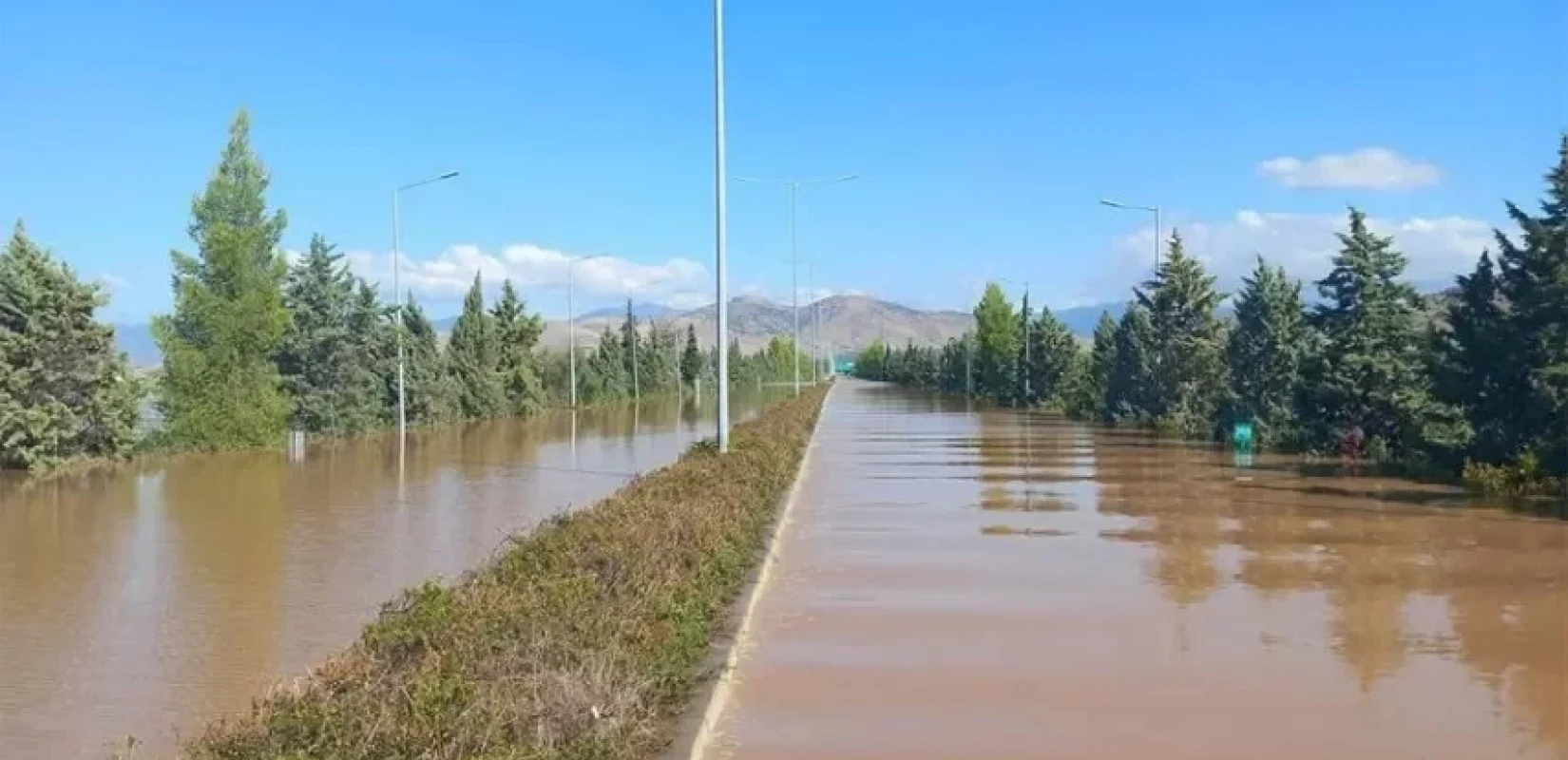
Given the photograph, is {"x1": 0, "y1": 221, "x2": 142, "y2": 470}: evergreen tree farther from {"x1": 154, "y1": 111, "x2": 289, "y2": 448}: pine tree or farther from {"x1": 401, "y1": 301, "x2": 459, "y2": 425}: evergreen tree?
{"x1": 401, "y1": 301, "x2": 459, "y2": 425}: evergreen tree

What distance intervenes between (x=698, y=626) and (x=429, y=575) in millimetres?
5573

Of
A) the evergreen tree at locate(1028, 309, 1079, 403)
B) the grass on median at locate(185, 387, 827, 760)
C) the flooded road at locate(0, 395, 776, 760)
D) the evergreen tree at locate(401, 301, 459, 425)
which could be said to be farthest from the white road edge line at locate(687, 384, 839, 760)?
the evergreen tree at locate(1028, 309, 1079, 403)

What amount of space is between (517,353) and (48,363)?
116 ft

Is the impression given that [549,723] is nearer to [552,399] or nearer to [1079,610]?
[1079,610]

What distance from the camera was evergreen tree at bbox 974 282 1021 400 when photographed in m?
63.2

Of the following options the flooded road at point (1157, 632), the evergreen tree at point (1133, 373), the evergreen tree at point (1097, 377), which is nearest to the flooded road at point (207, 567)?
the flooded road at point (1157, 632)

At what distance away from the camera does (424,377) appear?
50.5 metres

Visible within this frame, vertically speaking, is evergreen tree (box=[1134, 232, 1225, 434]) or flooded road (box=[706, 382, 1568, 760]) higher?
evergreen tree (box=[1134, 232, 1225, 434])

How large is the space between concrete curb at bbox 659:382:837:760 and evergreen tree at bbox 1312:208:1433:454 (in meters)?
14.9

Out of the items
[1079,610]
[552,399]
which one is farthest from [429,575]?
[552,399]

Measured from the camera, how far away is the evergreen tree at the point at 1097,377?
4434 cm

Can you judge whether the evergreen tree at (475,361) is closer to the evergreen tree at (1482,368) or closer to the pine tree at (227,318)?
the pine tree at (227,318)

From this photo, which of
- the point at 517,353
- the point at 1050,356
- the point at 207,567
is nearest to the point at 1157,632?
the point at 207,567

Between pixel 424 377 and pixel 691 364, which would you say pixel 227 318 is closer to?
pixel 424 377
